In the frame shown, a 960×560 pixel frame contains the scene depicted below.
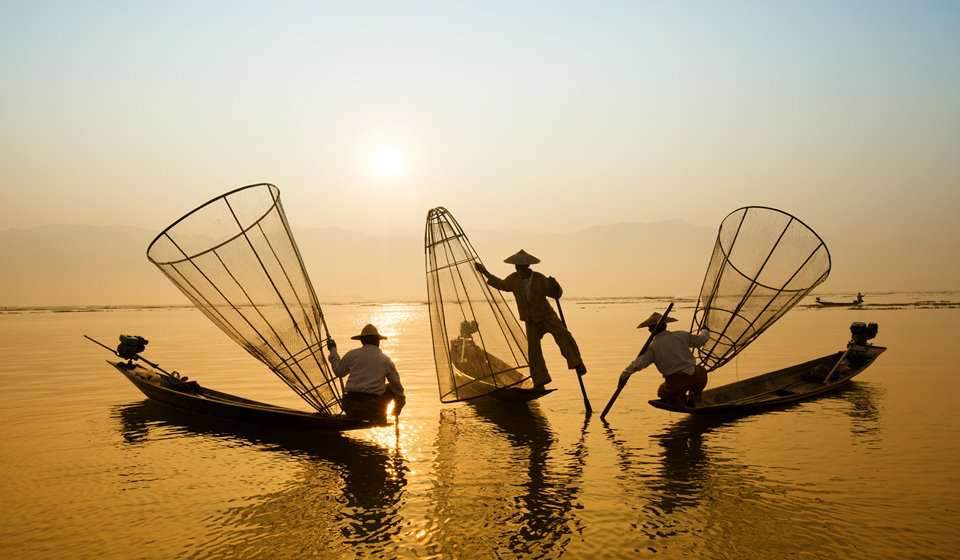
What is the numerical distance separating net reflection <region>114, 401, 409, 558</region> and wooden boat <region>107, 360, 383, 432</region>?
33 centimetres

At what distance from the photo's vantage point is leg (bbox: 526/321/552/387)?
504 inches

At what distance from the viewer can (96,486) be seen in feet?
27.3

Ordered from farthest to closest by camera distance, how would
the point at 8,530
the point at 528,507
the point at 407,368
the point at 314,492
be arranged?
the point at 407,368 < the point at 314,492 < the point at 528,507 < the point at 8,530

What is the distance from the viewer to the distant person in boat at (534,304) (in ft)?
42.1

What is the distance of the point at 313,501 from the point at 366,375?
2770 mm

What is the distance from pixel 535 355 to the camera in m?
13.0

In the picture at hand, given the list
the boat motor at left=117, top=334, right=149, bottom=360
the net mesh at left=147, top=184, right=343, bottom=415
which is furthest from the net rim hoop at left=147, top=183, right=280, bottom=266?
the boat motor at left=117, top=334, right=149, bottom=360

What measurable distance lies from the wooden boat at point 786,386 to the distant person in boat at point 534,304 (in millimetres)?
2571

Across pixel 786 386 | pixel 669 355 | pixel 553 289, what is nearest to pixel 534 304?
pixel 553 289

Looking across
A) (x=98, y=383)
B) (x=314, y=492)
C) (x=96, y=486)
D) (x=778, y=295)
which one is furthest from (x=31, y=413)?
Result: (x=778, y=295)

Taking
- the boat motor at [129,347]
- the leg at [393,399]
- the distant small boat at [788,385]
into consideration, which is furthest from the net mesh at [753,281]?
the boat motor at [129,347]

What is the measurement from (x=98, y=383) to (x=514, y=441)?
537 inches

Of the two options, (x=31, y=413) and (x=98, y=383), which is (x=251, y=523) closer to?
(x=31, y=413)

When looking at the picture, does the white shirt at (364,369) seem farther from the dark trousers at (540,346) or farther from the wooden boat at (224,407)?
the dark trousers at (540,346)
